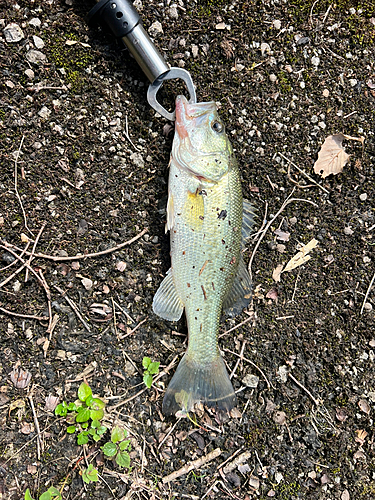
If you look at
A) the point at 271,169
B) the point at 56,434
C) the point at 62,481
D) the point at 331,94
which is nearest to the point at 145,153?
the point at 271,169

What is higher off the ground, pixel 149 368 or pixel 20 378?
pixel 20 378

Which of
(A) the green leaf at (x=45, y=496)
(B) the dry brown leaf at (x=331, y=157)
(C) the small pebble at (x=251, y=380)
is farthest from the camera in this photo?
(B) the dry brown leaf at (x=331, y=157)

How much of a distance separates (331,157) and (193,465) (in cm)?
277

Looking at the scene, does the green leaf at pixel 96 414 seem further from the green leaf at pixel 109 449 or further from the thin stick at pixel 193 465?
the thin stick at pixel 193 465

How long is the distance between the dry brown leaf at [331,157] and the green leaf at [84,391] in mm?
2546

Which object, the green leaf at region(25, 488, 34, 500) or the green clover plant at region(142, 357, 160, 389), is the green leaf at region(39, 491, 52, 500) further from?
the green clover plant at region(142, 357, 160, 389)

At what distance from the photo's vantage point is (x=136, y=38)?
8.55 ft

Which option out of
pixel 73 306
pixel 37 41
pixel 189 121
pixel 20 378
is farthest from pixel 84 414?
pixel 37 41

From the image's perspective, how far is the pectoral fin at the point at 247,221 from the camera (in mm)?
2867

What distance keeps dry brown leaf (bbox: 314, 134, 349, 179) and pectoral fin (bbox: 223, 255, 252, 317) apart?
3.78ft

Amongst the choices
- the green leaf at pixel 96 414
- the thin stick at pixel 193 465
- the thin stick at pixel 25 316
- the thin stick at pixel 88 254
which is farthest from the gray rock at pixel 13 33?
the thin stick at pixel 193 465

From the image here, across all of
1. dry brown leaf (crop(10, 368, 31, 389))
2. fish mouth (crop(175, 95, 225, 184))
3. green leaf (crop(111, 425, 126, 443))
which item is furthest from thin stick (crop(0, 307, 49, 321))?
fish mouth (crop(175, 95, 225, 184))

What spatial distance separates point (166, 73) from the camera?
106 inches

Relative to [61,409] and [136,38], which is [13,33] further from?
[61,409]
